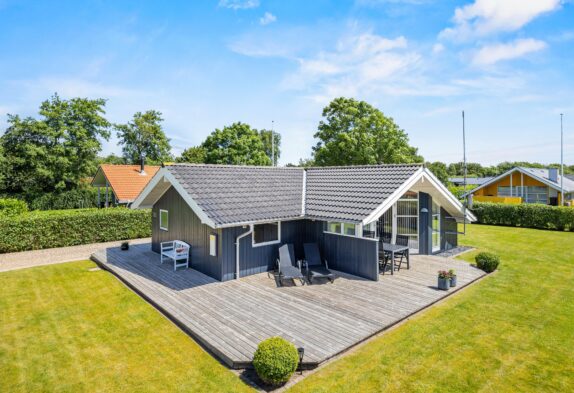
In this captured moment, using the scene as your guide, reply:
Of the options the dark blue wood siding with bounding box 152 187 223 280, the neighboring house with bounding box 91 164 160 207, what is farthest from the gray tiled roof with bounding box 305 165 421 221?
the neighboring house with bounding box 91 164 160 207

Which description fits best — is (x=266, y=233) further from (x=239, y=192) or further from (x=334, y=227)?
(x=334, y=227)

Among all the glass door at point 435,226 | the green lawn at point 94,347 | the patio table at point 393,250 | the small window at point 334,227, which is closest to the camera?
the green lawn at point 94,347

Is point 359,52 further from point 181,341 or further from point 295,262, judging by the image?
point 181,341

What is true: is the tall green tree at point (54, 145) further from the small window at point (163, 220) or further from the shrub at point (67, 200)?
the small window at point (163, 220)

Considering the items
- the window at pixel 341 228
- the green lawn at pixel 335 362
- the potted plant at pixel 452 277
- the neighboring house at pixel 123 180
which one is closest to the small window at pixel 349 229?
the window at pixel 341 228

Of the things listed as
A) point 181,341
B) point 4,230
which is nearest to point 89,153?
point 4,230

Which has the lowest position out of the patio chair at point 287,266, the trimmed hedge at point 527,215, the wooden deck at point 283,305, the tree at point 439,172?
the wooden deck at point 283,305

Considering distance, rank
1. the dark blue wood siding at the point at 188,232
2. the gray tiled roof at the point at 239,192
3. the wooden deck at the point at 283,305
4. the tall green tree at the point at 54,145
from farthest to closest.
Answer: the tall green tree at the point at 54,145
the dark blue wood siding at the point at 188,232
the gray tiled roof at the point at 239,192
the wooden deck at the point at 283,305
